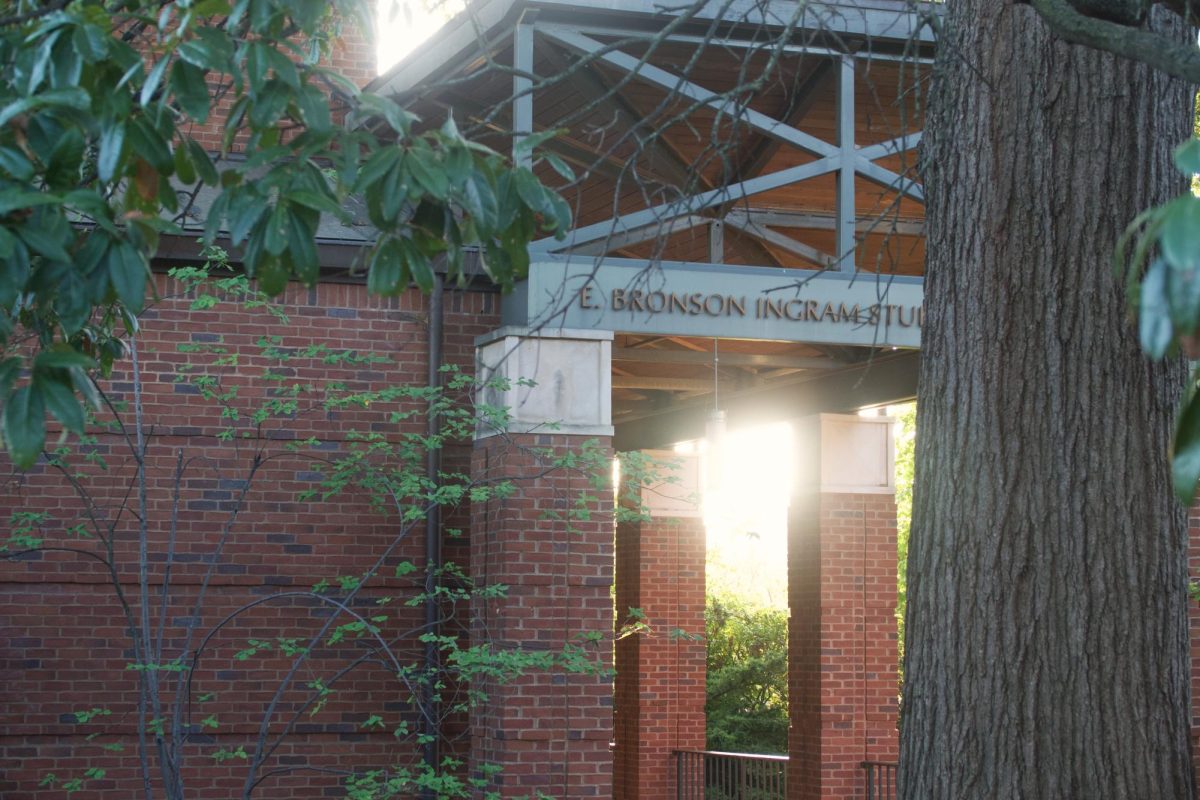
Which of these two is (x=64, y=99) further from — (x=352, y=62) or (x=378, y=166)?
(x=352, y=62)

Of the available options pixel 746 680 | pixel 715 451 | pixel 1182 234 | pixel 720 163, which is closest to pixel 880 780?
→ pixel 715 451

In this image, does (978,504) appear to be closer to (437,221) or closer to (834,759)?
(437,221)

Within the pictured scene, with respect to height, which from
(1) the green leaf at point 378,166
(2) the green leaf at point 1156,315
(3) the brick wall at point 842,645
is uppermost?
(1) the green leaf at point 378,166

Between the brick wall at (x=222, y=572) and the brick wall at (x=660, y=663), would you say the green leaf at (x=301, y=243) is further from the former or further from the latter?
the brick wall at (x=660, y=663)

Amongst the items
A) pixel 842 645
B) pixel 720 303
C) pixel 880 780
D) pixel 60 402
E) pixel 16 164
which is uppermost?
pixel 720 303

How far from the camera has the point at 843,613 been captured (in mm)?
13492

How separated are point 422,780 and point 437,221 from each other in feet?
16.8

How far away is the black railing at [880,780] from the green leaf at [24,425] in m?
10.7

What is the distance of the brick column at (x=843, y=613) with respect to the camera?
13250 millimetres

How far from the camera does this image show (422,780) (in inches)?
325

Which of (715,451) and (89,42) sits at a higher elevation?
(89,42)

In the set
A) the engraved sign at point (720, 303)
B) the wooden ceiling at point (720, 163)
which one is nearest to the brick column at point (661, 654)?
the wooden ceiling at point (720, 163)

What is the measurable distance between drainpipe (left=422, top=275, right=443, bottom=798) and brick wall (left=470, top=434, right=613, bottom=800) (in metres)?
0.31

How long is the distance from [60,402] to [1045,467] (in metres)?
2.57
